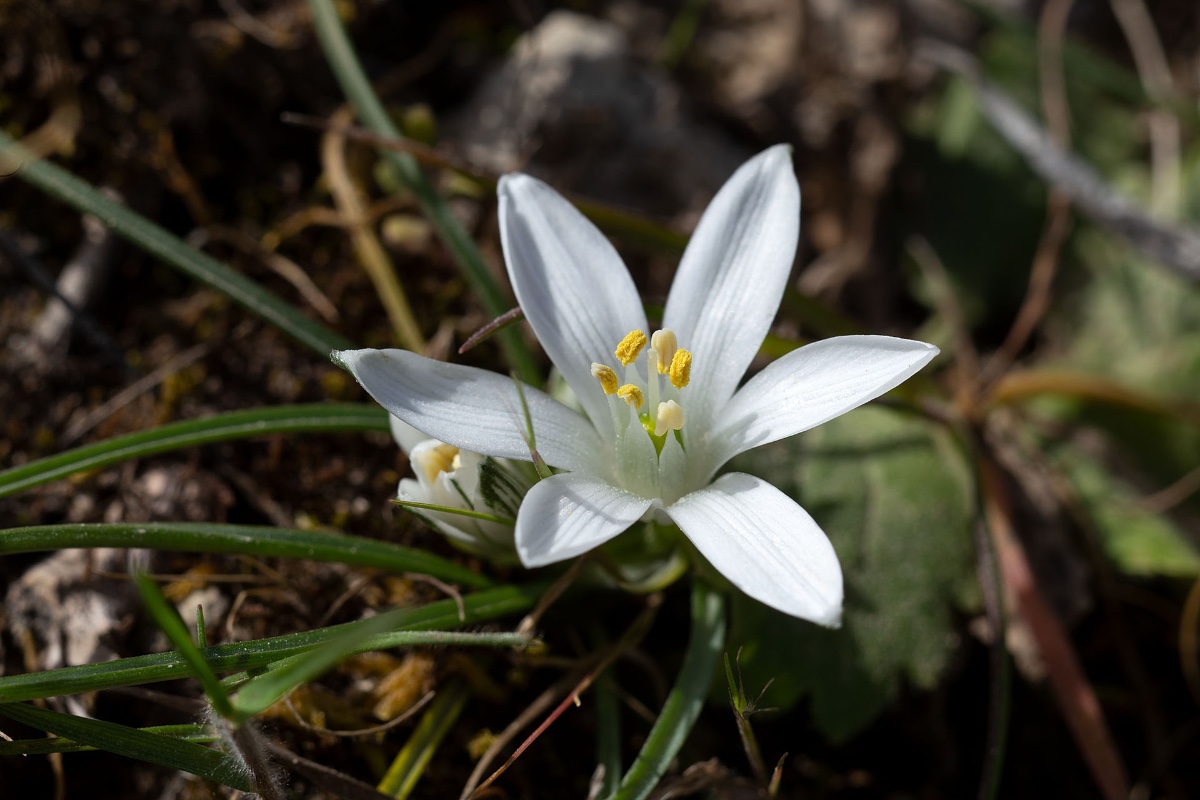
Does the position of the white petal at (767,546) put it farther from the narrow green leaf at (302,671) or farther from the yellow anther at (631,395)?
the narrow green leaf at (302,671)

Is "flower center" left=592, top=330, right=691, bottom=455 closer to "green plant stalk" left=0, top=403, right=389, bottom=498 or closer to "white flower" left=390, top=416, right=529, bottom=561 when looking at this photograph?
"white flower" left=390, top=416, right=529, bottom=561

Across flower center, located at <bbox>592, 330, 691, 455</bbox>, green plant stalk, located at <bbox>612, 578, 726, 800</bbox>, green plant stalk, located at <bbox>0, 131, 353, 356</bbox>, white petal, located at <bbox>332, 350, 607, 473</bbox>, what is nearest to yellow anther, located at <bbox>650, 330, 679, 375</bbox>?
flower center, located at <bbox>592, 330, 691, 455</bbox>

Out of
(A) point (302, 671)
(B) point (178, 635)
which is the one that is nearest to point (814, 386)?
(A) point (302, 671)

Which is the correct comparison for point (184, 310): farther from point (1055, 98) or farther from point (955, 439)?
point (1055, 98)

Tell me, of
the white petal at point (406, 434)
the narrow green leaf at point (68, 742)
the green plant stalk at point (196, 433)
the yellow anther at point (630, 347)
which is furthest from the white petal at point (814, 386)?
the narrow green leaf at point (68, 742)

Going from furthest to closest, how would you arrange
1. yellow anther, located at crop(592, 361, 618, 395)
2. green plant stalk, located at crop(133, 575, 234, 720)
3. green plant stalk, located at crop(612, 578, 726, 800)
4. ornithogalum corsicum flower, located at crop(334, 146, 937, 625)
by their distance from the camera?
yellow anther, located at crop(592, 361, 618, 395), green plant stalk, located at crop(612, 578, 726, 800), ornithogalum corsicum flower, located at crop(334, 146, 937, 625), green plant stalk, located at crop(133, 575, 234, 720)
